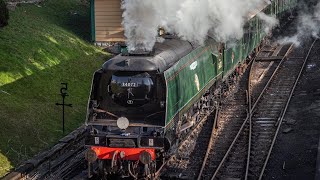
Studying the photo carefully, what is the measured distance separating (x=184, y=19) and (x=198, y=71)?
55.9 inches

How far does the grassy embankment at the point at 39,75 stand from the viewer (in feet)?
40.2

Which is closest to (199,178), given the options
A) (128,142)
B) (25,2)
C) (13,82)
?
(128,142)

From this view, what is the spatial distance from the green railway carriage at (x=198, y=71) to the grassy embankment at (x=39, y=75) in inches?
148

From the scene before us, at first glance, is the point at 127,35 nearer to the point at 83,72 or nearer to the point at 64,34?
the point at 83,72

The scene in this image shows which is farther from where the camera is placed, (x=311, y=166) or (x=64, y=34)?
(x=64, y=34)

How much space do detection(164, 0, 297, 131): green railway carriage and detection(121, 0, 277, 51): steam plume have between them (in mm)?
441

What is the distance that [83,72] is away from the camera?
17625 mm

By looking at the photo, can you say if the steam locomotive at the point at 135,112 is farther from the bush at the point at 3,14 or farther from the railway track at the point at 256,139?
the bush at the point at 3,14

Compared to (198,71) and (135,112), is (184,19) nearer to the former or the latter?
(198,71)

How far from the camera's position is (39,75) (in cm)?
1587

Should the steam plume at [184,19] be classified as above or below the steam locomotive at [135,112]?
above

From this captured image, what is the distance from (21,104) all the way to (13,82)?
56.2 inches

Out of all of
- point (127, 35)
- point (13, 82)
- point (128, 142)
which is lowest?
point (128, 142)

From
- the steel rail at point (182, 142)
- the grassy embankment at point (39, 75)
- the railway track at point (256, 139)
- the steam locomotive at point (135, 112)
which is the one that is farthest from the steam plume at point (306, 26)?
the steam locomotive at point (135, 112)
